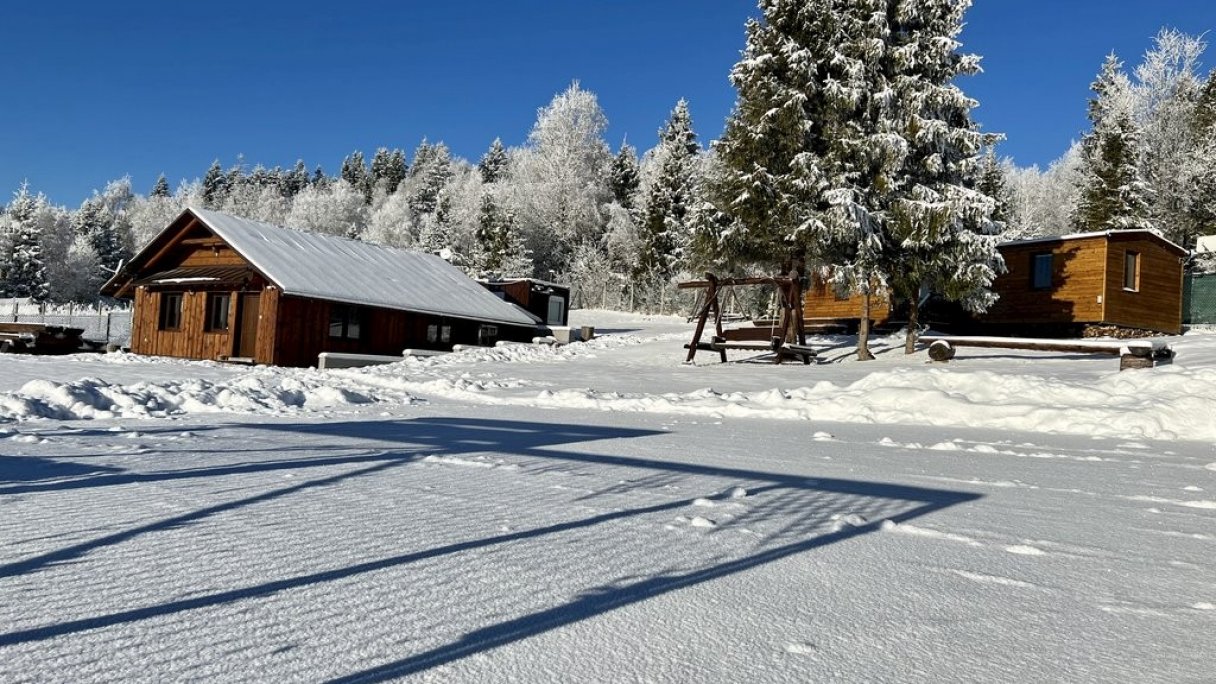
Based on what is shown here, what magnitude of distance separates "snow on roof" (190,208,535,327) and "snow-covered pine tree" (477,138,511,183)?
46196mm

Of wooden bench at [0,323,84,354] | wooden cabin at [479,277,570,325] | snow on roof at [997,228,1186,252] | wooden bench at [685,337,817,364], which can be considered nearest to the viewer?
wooden bench at [685,337,817,364]

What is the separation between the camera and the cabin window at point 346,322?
924 inches

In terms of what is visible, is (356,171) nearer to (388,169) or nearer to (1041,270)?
(388,169)

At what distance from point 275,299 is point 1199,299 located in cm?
3199

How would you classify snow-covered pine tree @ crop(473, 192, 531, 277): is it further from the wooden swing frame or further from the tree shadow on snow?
the tree shadow on snow

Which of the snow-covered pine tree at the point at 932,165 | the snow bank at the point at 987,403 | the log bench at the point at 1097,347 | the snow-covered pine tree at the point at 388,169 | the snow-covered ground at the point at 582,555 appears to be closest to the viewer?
the snow-covered ground at the point at 582,555

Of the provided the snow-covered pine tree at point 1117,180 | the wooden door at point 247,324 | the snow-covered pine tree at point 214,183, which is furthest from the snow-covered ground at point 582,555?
the snow-covered pine tree at point 214,183

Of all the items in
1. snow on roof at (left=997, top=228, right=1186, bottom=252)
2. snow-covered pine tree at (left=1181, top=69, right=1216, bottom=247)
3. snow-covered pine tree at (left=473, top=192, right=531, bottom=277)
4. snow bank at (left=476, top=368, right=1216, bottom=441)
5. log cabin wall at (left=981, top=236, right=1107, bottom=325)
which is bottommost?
snow bank at (left=476, top=368, right=1216, bottom=441)

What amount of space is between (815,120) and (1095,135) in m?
32.5

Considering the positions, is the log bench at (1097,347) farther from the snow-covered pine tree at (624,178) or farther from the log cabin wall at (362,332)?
the snow-covered pine tree at (624,178)

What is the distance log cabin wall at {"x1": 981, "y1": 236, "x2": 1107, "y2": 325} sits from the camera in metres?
22.7

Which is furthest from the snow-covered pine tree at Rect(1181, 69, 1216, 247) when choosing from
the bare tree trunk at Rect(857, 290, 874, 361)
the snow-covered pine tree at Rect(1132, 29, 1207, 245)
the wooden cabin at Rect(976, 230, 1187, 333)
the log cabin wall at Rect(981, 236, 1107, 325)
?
the bare tree trunk at Rect(857, 290, 874, 361)

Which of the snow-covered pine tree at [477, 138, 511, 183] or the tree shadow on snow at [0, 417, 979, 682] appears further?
the snow-covered pine tree at [477, 138, 511, 183]

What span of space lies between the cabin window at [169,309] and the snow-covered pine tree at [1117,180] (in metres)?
35.6
